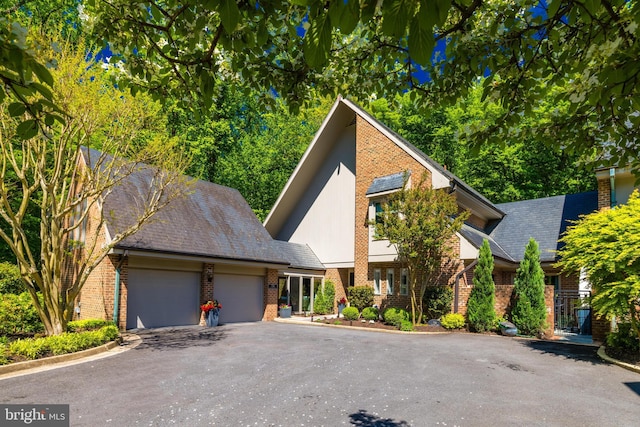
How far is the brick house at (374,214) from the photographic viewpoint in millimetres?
18500

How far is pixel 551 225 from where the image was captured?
20.1 metres

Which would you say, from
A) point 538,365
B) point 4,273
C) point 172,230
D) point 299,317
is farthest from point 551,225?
point 4,273

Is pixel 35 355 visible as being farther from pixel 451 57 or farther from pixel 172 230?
pixel 451 57

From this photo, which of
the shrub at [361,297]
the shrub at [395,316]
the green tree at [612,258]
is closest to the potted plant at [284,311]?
the shrub at [361,297]

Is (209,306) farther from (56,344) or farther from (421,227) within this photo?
(421,227)

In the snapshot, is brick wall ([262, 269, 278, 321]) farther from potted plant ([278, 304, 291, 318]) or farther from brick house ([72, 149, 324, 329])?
potted plant ([278, 304, 291, 318])

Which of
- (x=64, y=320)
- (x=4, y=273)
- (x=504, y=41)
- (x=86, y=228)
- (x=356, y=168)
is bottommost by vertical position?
(x=64, y=320)

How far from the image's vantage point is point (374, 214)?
2078 centimetres

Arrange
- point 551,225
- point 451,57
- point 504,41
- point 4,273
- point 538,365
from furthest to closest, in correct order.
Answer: point 551,225, point 4,273, point 538,365, point 451,57, point 504,41

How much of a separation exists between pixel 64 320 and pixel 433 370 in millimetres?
10103

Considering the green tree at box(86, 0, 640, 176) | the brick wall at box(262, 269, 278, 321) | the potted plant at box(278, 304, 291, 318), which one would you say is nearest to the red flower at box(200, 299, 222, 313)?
the brick wall at box(262, 269, 278, 321)

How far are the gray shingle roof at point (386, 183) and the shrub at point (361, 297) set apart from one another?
4.97m

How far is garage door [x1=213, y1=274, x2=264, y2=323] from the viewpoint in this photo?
1858 centimetres

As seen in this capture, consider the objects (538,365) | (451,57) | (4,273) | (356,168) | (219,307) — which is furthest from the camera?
(356,168)
